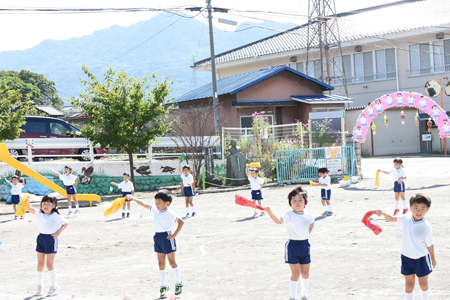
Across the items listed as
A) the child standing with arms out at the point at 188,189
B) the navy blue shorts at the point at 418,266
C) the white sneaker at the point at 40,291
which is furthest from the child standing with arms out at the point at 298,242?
the child standing with arms out at the point at 188,189

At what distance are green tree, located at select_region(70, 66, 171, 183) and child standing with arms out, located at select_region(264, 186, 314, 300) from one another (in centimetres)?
1379

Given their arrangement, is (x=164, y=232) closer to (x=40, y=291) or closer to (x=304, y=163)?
(x=40, y=291)

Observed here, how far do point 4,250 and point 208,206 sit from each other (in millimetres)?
7267

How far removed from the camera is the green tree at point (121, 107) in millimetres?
19016

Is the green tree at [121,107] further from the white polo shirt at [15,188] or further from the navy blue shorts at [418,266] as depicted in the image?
the navy blue shorts at [418,266]

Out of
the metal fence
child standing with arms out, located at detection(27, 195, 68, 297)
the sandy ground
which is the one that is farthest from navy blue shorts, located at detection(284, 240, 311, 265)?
the metal fence

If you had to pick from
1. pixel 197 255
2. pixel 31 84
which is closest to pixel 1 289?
pixel 197 255

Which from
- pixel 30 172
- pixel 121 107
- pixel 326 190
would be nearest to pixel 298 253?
pixel 326 190

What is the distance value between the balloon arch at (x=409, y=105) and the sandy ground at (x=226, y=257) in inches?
218

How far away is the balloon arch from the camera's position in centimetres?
1897

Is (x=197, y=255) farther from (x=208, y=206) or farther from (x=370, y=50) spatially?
(x=370, y=50)

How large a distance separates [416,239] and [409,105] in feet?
52.3

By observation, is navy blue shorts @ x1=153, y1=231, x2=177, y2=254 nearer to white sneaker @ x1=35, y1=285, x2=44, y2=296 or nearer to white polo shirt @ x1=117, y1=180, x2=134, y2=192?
white sneaker @ x1=35, y1=285, x2=44, y2=296

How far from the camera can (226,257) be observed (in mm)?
8289
